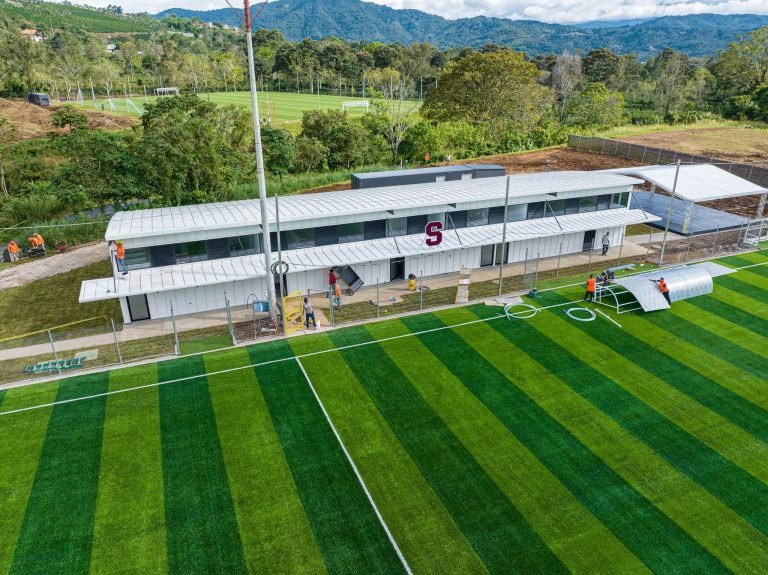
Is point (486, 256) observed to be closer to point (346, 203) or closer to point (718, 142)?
point (346, 203)

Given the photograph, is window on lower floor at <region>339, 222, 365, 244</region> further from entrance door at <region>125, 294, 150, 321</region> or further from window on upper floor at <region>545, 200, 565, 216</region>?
window on upper floor at <region>545, 200, 565, 216</region>

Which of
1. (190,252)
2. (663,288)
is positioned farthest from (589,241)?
(190,252)

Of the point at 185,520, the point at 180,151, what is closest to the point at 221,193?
the point at 180,151

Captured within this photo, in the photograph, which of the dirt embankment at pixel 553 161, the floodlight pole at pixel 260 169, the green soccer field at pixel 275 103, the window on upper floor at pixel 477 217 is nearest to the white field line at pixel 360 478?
the floodlight pole at pixel 260 169

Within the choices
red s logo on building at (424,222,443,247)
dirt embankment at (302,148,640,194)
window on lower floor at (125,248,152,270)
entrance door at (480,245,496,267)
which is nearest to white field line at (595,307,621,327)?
entrance door at (480,245,496,267)

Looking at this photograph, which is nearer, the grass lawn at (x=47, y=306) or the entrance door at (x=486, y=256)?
the grass lawn at (x=47, y=306)

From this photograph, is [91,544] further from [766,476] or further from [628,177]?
[628,177]

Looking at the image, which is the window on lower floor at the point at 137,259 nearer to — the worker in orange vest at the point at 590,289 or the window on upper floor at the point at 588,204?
the worker in orange vest at the point at 590,289

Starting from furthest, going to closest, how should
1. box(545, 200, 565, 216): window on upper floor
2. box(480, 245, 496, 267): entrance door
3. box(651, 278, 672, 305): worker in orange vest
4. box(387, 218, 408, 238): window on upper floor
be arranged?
box(545, 200, 565, 216): window on upper floor, box(480, 245, 496, 267): entrance door, box(387, 218, 408, 238): window on upper floor, box(651, 278, 672, 305): worker in orange vest
